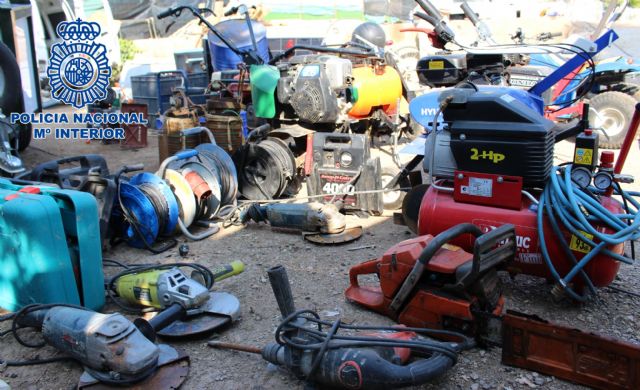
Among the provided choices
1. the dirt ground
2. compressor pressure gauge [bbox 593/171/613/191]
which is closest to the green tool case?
the dirt ground

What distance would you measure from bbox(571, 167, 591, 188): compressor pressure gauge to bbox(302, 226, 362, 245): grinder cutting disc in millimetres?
1791

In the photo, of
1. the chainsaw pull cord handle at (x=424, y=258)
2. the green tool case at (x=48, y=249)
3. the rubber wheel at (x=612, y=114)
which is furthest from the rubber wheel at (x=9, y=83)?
the rubber wheel at (x=612, y=114)

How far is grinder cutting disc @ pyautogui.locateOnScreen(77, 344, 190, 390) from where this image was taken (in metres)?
2.52

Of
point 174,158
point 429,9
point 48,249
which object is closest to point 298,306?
point 48,249

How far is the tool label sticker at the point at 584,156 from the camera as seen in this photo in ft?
10.2

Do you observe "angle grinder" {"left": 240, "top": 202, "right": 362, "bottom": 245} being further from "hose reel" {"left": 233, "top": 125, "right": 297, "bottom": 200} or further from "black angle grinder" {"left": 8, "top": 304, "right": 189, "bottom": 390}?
"black angle grinder" {"left": 8, "top": 304, "right": 189, "bottom": 390}

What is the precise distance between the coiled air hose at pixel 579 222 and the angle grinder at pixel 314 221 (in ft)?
5.57

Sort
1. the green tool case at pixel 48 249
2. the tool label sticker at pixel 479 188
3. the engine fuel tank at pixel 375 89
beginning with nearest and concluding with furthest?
the green tool case at pixel 48 249 < the tool label sticker at pixel 479 188 < the engine fuel tank at pixel 375 89

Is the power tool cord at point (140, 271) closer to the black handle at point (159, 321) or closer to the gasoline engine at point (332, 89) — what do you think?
the black handle at point (159, 321)

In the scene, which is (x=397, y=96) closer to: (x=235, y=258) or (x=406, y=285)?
(x=235, y=258)

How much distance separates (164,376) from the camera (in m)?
2.62

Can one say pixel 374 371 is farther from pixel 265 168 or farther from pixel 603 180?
pixel 265 168

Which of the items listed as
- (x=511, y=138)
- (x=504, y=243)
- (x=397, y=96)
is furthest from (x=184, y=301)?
(x=397, y=96)

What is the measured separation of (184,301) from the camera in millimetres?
3002
